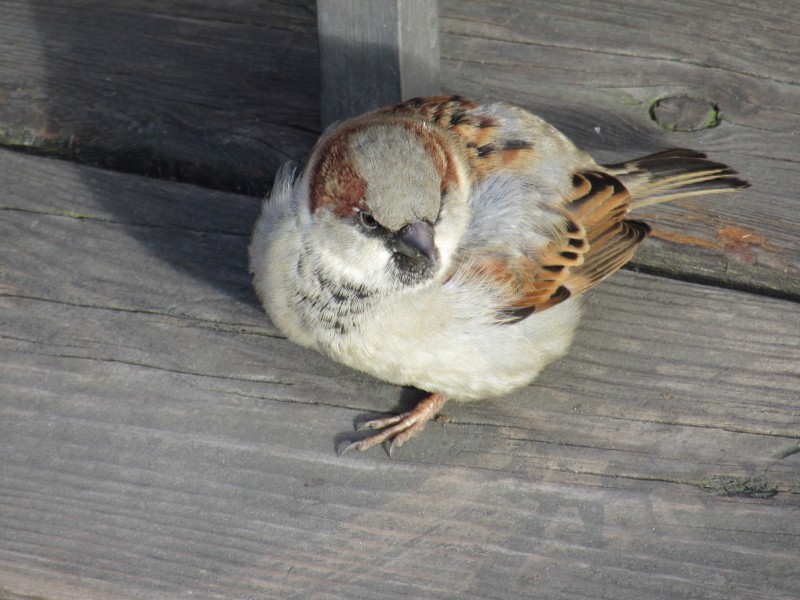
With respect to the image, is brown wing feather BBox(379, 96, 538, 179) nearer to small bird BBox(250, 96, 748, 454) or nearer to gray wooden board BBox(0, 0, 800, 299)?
small bird BBox(250, 96, 748, 454)

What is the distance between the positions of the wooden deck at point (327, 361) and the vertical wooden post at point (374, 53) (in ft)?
0.64

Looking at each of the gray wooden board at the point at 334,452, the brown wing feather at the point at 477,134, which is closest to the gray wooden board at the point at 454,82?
the gray wooden board at the point at 334,452

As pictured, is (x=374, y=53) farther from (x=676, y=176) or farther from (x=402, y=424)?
(x=402, y=424)

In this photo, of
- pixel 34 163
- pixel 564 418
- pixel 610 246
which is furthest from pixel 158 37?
pixel 564 418

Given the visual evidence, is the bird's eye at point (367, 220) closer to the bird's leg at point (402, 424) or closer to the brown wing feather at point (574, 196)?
the brown wing feather at point (574, 196)

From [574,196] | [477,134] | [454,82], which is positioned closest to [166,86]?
[454,82]

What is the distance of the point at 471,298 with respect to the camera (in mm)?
2279

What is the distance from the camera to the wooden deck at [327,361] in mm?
2014

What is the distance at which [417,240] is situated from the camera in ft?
7.10

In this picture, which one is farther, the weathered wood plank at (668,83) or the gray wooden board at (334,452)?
the weathered wood plank at (668,83)

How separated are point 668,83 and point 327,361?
1392mm

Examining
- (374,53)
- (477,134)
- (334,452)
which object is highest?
(374,53)

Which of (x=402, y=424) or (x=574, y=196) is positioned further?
(x=574, y=196)

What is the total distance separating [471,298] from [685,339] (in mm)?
559
